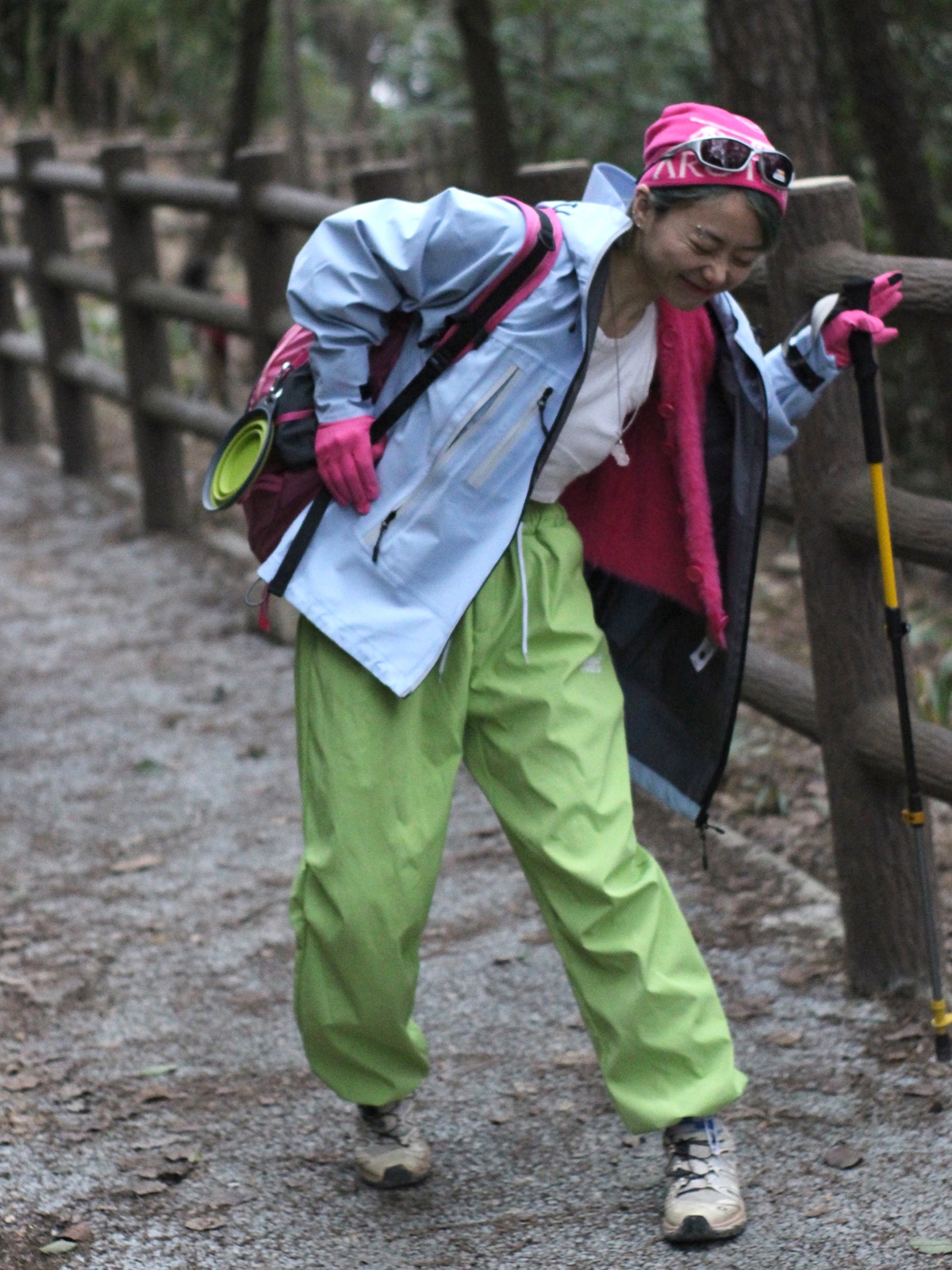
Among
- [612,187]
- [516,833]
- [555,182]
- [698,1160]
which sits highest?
[612,187]

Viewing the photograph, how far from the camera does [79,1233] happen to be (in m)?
3.02

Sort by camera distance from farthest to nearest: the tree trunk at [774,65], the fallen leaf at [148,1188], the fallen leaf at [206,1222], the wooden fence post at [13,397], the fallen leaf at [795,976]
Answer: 1. the wooden fence post at [13,397]
2. the tree trunk at [774,65]
3. the fallen leaf at [795,976]
4. the fallen leaf at [148,1188]
5. the fallen leaf at [206,1222]

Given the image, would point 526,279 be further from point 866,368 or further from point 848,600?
point 848,600

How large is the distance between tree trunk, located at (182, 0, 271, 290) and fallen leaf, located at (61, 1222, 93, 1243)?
283 inches

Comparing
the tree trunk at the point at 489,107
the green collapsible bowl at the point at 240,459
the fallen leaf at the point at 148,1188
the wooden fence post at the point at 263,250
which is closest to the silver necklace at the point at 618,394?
the green collapsible bowl at the point at 240,459

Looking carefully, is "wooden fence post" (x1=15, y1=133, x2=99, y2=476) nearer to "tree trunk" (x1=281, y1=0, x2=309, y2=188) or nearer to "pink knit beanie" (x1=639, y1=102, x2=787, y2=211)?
"tree trunk" (x1=281, y1=0, x2=309, y2=188)

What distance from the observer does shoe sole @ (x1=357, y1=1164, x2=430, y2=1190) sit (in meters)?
3.11

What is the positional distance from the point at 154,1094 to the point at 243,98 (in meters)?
8.06

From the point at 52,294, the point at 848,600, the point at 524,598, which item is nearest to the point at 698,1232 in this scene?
the point at 524,598

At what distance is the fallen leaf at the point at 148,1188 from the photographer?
315 centimetres

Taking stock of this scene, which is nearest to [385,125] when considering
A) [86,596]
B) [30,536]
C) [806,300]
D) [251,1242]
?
[30,536]

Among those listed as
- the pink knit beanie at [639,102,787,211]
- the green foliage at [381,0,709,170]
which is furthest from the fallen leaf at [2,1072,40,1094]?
the green foliage at [381,0,709,170]

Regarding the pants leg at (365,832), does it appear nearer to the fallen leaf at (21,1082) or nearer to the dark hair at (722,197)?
the dark hair at (722,197)

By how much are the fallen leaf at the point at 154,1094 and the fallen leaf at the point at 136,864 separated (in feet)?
3.96
